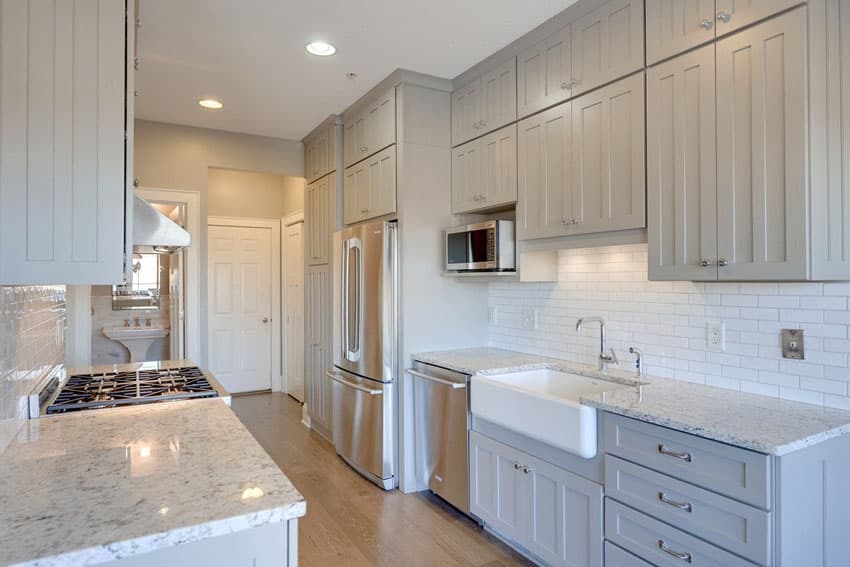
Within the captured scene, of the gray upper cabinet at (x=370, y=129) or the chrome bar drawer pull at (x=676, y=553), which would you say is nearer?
the chrome bar drawer pull at (x=676, y=553)

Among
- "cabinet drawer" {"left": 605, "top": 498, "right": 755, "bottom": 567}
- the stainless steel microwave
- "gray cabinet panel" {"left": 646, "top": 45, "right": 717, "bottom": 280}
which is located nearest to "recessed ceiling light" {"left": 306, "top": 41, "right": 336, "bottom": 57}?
the stainless steel microwave

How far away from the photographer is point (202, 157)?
469 cm

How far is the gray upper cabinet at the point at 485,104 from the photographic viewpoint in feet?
10.1

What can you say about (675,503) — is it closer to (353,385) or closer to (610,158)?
(610,158)

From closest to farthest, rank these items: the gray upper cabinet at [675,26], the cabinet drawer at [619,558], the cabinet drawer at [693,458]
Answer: the cabinet drawer at [693,458] → the cabinet drawer at [619,558] → the gray upper cabinet at [675,26]

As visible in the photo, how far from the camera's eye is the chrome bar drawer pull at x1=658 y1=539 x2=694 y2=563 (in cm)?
176

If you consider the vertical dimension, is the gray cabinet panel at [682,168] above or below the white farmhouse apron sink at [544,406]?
above

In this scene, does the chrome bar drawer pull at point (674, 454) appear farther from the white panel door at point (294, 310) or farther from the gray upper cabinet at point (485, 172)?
the white panel door at point (294, 310)

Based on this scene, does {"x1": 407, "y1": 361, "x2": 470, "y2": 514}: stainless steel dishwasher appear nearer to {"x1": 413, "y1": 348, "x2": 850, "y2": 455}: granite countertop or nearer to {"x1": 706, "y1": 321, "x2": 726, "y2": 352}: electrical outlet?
{"x1": 413, "y1": 348, "x2": 850, "y2": 455}: granite countertop

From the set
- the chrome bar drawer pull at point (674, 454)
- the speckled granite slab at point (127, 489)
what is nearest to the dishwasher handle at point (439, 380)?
the chrome bar drawer pull at point (674, 454)

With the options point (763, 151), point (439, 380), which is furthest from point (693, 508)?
point (439, 380)

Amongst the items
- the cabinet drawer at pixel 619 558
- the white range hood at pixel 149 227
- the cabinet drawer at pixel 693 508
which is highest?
the white range hood at pixel 149 227

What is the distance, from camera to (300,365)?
606 cm

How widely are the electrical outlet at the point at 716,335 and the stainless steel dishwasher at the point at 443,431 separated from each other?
1214 mm
